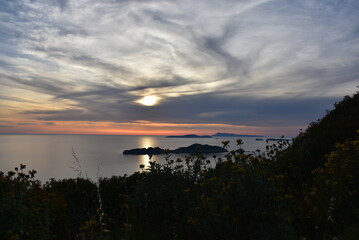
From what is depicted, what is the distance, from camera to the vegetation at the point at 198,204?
170 inches

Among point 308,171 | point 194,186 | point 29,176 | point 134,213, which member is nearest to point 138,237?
point 134,213

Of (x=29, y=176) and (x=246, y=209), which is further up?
(x=29, y=176)

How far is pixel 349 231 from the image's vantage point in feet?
12.9

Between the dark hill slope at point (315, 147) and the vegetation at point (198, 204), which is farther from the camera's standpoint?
the dark hill slope at point (315, 147)

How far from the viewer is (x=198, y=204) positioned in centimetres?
580

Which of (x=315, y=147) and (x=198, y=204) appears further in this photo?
(x=315, y=147)

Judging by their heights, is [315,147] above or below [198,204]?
above

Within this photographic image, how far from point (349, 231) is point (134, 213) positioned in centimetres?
442

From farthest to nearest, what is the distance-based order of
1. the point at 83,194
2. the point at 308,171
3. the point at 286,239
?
the point at 308,171 → the point at 83,194 → the point at 286,239

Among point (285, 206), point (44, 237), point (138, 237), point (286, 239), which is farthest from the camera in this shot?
point (138, 237)

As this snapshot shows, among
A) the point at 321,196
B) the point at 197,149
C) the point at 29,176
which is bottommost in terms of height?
the point at 321,196

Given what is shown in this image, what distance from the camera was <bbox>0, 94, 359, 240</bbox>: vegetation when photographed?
432 cm

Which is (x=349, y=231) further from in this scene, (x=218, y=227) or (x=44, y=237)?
(x=44, y=237)

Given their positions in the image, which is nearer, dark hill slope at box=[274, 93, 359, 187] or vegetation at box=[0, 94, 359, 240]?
vegetation at box=[0, 94, 359, 240]
